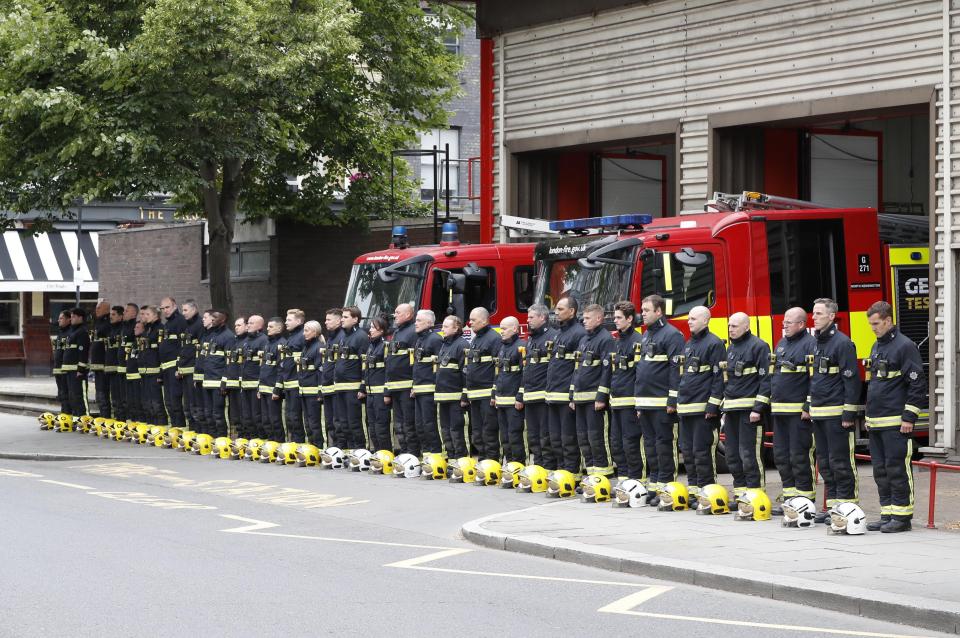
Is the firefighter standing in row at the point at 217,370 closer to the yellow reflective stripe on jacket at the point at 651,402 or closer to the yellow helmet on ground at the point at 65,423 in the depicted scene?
the yellow helmet on ground at the point at 65,423

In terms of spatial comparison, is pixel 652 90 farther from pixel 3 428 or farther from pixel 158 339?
pixel 3 428

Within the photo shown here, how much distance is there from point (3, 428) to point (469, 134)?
2061 cm

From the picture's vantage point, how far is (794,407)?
12.7 meters

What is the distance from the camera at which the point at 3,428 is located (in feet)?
83.5

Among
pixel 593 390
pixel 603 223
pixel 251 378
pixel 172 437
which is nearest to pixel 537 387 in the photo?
pixel 593 390

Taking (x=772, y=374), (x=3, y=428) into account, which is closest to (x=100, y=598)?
(x=772, y=374)

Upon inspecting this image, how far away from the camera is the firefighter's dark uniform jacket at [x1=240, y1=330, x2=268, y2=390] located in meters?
20.0

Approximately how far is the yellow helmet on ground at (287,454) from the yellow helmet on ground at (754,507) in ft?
23.9

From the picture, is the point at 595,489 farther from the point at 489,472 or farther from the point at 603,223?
the point at 603,223

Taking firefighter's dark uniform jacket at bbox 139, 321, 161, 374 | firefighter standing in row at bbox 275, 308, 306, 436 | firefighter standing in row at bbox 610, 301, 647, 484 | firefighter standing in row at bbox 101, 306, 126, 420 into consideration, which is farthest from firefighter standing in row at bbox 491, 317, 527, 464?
firefighter standing in row at bbox 101, 306, 126, 420

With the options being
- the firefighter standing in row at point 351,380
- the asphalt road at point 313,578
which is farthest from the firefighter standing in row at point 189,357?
the asphalt road at point 313,578

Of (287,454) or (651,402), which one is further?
(287,454)

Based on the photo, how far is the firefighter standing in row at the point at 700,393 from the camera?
534 inches

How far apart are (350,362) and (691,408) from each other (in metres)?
5.92
